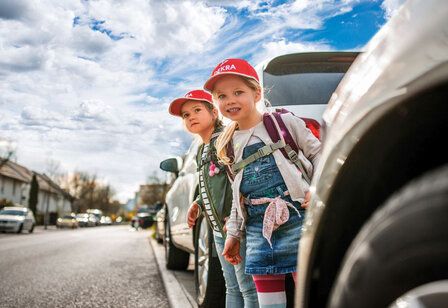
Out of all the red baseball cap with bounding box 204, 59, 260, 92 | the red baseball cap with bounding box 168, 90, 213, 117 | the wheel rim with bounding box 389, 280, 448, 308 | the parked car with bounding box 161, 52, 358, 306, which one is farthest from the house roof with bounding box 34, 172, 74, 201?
the wheel rim with bounding box 389, 280, 448, 308

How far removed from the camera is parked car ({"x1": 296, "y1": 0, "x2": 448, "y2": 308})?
0.88 meters

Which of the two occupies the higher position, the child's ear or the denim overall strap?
the child's ear

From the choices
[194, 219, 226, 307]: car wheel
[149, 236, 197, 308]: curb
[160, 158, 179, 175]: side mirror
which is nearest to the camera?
[194, 219, 226, 307]: car wheel

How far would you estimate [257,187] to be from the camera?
235cm

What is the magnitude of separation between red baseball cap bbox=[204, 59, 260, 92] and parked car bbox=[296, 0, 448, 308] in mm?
1198

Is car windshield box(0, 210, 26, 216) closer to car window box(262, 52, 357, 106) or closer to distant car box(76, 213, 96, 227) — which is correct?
car window box(262, 52, 357, 106)

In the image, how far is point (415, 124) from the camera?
101 cm

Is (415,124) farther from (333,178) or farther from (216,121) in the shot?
(216,121)

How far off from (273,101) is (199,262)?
5.12ft

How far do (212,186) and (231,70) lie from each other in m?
0.80

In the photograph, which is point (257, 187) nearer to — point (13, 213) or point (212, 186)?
point (212, 186)

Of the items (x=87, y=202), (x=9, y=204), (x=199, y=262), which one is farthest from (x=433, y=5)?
(x=87, y=202)

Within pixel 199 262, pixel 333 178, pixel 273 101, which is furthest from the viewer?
pixel 199 262

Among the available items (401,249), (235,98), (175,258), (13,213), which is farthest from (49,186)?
(401,249)
